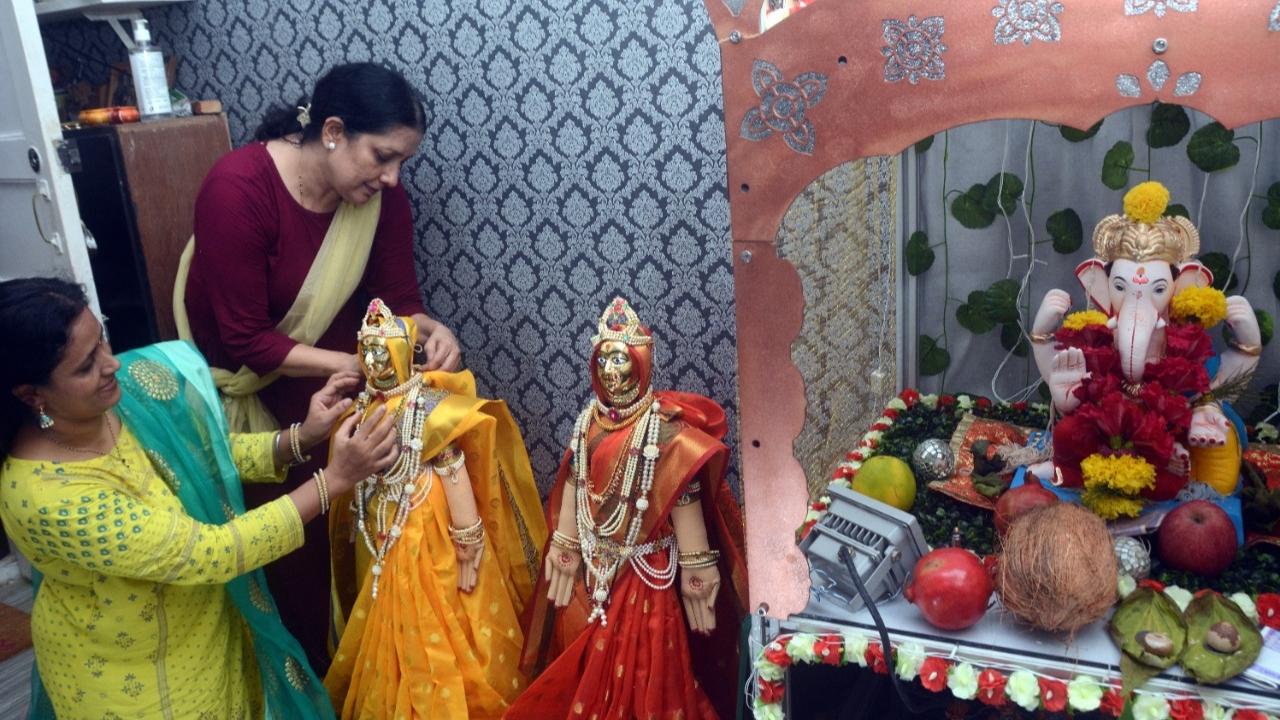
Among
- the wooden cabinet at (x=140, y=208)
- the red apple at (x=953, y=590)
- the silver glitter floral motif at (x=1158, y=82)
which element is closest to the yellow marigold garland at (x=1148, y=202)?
the silver glitter floral motif at (x=1158, y=82)

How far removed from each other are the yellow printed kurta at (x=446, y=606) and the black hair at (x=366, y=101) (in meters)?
0.63

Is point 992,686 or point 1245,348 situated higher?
point 1245,348

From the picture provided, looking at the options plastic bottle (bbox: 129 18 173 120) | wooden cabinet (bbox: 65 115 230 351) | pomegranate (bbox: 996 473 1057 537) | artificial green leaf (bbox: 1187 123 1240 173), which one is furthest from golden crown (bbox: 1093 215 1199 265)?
plastic bottle (bbox: 129 18 173 120)

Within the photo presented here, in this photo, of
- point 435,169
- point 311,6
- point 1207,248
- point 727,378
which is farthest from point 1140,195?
point 311,6

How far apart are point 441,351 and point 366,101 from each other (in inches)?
25.2

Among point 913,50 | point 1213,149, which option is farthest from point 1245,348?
point 913,50

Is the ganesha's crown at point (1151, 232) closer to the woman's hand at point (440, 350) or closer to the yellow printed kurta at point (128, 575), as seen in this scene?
the woman's hand at point (440, 350)

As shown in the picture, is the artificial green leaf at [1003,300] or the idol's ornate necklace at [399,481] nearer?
the idol's ornate necklace at [399,481]

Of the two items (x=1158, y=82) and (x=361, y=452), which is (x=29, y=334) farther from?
(x=1158, y=82)

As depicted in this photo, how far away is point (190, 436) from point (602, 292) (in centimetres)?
116

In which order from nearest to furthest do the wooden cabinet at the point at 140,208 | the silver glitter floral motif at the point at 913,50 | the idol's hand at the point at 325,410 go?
1. the silver glitter floral motif at the point at 913,50
2. the idol's hand at the point at 325,410
3. the wooden cabinet at the point at 140,208

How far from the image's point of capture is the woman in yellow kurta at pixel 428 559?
93.5 inches

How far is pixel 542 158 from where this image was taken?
2893 mm

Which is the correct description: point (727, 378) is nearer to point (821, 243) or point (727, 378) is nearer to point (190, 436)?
point (821, 243)
